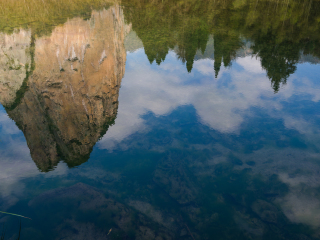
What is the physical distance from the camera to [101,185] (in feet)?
32.9

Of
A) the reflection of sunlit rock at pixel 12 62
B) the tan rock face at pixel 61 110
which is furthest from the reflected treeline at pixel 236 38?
the reflection of sunlit rock at pixel 12 62

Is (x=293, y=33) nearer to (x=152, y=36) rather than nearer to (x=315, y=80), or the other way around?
(x=315, y=80)

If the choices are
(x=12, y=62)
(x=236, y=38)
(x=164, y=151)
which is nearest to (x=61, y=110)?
(x=164, y=151)

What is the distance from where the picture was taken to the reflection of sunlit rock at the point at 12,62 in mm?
17634

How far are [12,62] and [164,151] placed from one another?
21639 millimetres

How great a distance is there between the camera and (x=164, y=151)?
1189 centimetres

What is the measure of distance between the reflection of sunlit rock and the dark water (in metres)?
0.20

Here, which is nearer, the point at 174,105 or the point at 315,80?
the point at 174,105

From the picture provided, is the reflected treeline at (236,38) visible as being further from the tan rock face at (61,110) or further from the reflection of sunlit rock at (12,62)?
the reflection of sunlit rock at (12,62)

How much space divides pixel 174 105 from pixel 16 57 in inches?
816

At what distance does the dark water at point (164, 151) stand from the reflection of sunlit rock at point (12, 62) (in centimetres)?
20

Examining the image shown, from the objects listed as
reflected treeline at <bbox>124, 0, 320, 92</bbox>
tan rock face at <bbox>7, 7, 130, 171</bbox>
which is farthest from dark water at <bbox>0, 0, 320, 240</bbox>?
reflected treeline at <bbox>124, 0, 320, 92</bbox>

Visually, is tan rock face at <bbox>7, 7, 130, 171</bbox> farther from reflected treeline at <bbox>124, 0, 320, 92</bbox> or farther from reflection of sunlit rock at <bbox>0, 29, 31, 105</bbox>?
reflected treeline at <bbox>124, 0, 320, 92</bbox>

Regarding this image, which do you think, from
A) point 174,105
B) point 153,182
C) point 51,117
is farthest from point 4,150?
point 174,105
